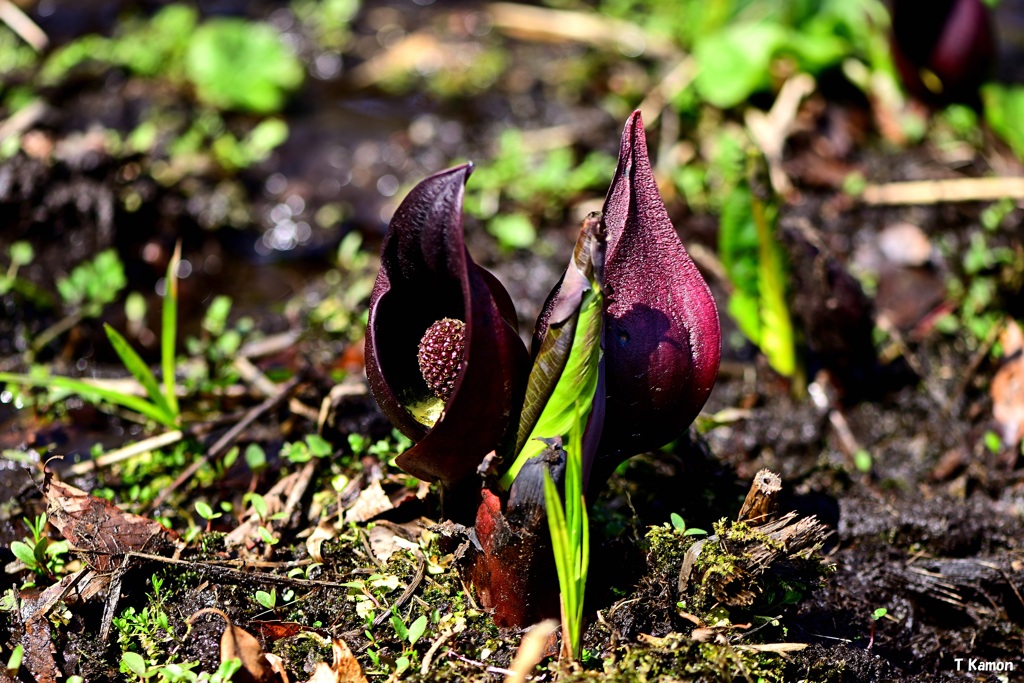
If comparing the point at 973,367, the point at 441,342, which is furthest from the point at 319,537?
the point at 973,367

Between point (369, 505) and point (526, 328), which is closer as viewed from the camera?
point (369, 505)

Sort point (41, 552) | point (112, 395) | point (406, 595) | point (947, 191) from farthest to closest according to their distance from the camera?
1. point (947, 191)
2. point (112, 395)
3. point (41, 552)
4. point (406, 595)

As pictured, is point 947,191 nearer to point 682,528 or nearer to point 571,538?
point 682,528

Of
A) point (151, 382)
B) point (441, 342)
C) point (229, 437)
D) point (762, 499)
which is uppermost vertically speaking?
point (441, 342)

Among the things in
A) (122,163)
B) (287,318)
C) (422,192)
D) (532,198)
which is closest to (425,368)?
(422,192)

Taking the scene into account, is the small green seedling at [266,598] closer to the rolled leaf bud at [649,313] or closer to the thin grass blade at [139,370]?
the thin grass blade at [139,370]

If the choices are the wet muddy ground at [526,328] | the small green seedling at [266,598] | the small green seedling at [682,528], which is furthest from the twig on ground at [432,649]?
the small green seedling at [682,528]
